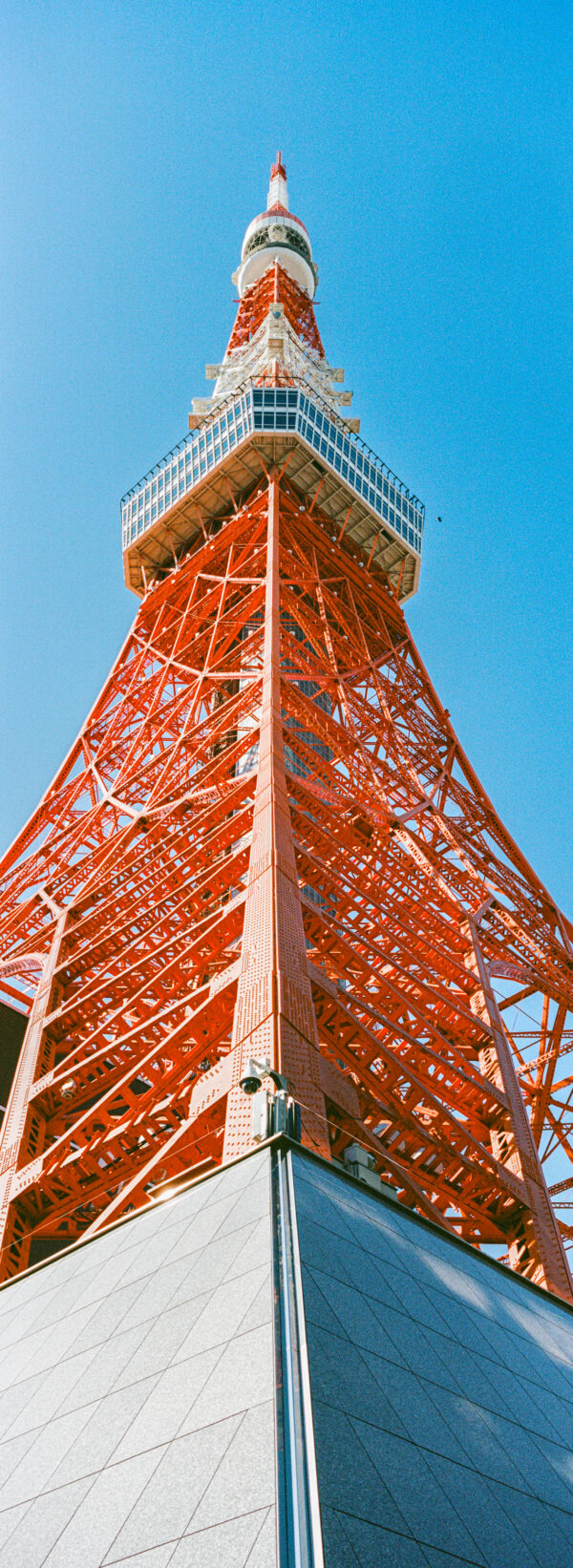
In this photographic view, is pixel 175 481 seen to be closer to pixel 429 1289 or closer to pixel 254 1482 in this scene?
pixel 429 1289

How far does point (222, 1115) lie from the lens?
8.68 metres

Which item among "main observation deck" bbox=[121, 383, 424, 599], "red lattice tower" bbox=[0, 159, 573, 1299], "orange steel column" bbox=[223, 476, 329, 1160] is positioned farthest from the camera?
"main observation deck" bbox=[121, 383, 424, 599]

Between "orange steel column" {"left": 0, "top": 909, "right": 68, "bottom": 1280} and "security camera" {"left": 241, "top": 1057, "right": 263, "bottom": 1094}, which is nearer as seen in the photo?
"security camera" {"left": 241, "top": 1057, "right": 263, "bottom": 1094}

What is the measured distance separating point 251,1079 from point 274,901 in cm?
303

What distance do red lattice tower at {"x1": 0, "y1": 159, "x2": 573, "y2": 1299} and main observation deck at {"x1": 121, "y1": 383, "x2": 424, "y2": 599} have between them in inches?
3.3

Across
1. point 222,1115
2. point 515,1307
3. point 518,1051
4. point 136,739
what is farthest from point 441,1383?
point 136,739

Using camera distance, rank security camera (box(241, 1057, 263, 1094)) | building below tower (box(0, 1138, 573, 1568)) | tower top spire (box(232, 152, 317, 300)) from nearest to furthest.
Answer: building below tower (box(0, 1138, 573, 1568)) → security camera (box(241, 1057, 263, 1094)) → tower top spire (box(232, 152, 317, 300))

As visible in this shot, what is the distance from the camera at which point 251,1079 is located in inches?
292

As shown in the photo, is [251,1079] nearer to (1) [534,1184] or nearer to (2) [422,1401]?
(2) [422,1401]

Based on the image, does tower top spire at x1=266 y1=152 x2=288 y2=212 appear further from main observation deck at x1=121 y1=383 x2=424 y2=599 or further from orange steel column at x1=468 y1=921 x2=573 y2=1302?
orange steel column at x1=468 y1=921 x2=573 y2=1302

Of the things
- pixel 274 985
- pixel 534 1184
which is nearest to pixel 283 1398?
pixel 274 985

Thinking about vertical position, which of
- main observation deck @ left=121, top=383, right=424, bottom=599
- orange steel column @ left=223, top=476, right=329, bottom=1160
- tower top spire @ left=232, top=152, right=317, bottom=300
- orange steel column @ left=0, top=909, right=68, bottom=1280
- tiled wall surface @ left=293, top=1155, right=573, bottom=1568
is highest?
tower top spire @ left=232, top=152, right=317, bottom=300

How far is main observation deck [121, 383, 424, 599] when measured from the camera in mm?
28297

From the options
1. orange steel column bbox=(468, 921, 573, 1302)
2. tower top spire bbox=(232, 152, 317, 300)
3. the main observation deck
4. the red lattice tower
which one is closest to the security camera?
the red lattice tower
